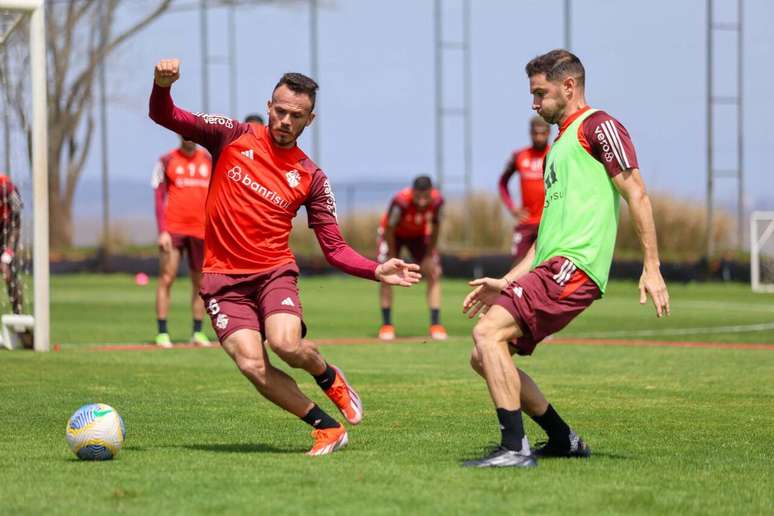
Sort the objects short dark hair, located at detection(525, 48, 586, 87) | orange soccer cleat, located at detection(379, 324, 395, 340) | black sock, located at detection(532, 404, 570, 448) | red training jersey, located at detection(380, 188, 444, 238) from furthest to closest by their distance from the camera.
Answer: red training jersey, located at detection(380, 188, 444, 238), orange soccer cleat, located at detection(379, 324, 395, 340), black sock, located at detection(532, 404, 570, 448), short dark hair, located at detection(525, 48, 586, 87)

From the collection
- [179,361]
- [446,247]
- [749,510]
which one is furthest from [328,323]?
[446,247]

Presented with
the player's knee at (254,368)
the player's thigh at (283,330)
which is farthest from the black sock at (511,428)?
the player's knee at (254,368)

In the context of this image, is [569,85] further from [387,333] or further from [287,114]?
[387,333]

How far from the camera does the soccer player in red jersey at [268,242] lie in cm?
780

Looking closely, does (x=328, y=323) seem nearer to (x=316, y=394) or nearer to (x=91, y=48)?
(x=316, y=394)

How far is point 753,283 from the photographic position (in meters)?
31.0

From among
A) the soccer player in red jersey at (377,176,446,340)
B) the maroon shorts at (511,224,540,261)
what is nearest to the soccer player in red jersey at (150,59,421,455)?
the maroon shorts at (511,224,540,261)

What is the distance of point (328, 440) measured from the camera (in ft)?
25.3

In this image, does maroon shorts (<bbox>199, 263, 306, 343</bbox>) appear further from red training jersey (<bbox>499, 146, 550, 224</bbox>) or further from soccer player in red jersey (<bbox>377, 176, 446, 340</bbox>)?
soccer player in red jersey (<bbox>377, 176, 446, 340</bbox>)

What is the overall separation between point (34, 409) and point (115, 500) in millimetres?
3758

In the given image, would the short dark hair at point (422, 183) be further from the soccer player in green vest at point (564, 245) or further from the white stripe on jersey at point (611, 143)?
the white stripe on jersey at point (611, 143)

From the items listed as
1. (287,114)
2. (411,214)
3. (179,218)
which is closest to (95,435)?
(287,114)

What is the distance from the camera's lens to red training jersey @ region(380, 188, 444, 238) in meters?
17.4

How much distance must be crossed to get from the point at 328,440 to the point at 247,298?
0.96 meters
